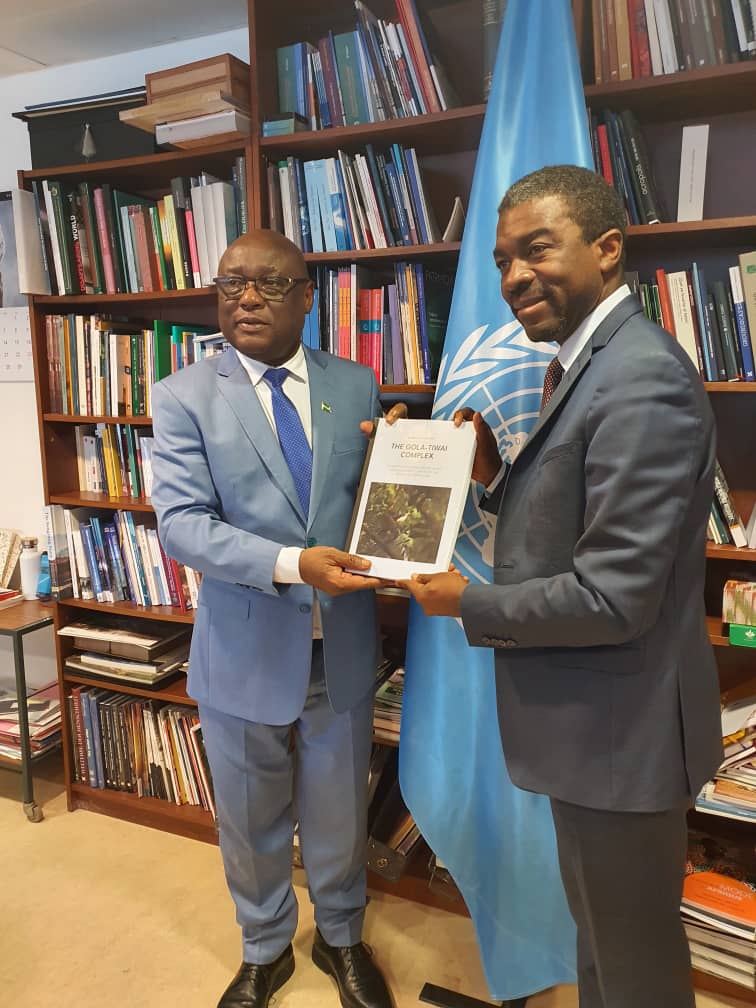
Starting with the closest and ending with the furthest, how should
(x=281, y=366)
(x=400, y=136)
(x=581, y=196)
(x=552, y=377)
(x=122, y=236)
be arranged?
1. (x=581, y=196)
2. (x=552, y=377)
3. (x=281, y=366)
4. (x=400, y=136)
5. (x=122, y=236)

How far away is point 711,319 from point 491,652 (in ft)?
3.11

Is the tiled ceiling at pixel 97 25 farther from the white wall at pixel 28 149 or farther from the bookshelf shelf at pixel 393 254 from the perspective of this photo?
the bookshelf shelf at pixel 393 254

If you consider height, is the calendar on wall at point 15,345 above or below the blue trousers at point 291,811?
above

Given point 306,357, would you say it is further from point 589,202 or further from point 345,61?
point 345,61

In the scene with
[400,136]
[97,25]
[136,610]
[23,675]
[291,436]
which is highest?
[97,25]

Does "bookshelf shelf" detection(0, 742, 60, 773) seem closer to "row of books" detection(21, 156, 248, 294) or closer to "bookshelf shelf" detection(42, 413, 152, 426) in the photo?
"bookshelf shelf" detection(42, 413, 152, 426)

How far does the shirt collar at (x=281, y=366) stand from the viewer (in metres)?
1.67

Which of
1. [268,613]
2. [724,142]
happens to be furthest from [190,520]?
[724,142]

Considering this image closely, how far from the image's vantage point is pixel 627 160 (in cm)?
178

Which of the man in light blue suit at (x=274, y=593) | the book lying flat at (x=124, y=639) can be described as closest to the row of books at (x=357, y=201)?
the man in light blue suit at (x=274, y=593)

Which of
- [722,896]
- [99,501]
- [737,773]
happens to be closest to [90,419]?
[99,501]

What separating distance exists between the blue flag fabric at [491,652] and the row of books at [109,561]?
1038 mm

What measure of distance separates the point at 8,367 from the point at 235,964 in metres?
2.22

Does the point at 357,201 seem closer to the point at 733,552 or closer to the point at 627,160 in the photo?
the point at 627,160
